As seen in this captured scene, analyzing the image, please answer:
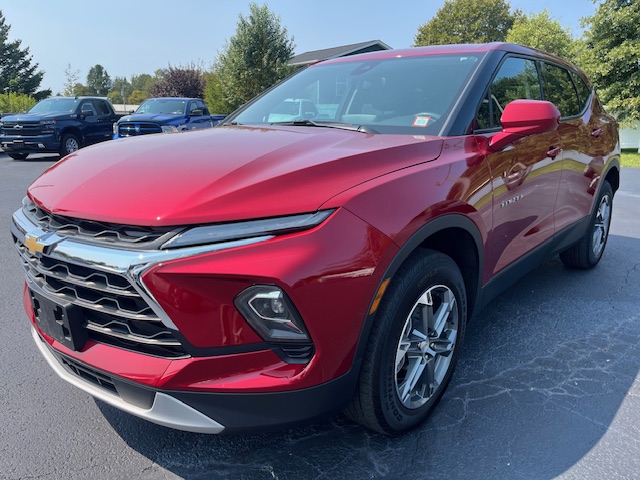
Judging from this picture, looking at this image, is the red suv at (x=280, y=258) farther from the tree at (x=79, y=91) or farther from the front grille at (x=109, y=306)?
the tree at (x=79, y=91)

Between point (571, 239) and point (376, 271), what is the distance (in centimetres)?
276

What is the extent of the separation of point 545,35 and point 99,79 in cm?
12141

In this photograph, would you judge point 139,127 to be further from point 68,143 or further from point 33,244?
point 33,244

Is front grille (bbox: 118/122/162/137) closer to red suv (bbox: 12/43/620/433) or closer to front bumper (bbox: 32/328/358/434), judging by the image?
red suv (bbox: 12/43/620/433)

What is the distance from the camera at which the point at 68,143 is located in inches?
572

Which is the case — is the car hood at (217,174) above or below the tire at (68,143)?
above

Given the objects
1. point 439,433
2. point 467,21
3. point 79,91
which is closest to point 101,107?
point 439,433

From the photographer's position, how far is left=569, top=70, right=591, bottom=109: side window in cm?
424

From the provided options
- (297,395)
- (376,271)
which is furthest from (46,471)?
(376,271)

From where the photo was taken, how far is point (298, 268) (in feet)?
5.37

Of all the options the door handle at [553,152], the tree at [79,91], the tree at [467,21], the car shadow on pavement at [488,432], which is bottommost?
the car shadow on pavement at [488,432]

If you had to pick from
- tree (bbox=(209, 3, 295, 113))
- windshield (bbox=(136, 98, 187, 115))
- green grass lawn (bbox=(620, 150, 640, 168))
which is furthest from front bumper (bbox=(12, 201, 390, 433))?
tree (bbox=(209, 3, 295, 113))

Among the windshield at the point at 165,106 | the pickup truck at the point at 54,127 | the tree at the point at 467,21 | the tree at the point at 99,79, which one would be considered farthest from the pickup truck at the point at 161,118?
the tree at the point at 99,79

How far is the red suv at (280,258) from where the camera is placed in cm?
165
